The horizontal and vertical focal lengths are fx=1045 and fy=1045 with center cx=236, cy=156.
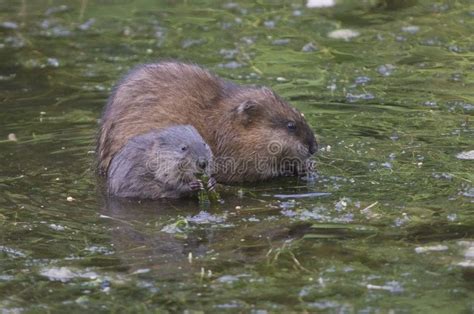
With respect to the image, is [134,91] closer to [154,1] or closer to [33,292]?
[33,292]

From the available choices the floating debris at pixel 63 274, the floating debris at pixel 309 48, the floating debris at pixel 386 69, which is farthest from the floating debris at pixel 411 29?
the floating debris at pixel 63 274

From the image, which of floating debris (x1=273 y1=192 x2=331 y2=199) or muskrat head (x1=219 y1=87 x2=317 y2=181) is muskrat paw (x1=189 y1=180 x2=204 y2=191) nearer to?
floating debris (x1=273 y1=192 x2=331 y2=199)

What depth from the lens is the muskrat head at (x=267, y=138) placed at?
26.8 feet

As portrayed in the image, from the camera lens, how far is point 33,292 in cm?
570

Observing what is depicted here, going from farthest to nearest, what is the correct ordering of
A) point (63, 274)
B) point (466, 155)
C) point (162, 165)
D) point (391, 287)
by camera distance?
point (466, 155)
point (162, 165)
point (63, 274)
point (391, 287)

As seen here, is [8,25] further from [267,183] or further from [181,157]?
[181,157]

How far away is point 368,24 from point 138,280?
7429 mm

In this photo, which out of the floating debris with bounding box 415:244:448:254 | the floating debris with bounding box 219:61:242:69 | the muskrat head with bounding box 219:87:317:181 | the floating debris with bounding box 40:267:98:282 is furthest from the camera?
the floating debris with bounding box 219:61:242:69

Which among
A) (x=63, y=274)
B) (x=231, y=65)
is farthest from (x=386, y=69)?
(x=63, y=274)

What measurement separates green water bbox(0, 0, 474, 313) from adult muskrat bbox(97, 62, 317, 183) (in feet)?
0.81

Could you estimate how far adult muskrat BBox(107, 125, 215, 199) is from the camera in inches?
296

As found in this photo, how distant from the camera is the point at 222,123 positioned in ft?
27.2

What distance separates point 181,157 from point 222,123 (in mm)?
870

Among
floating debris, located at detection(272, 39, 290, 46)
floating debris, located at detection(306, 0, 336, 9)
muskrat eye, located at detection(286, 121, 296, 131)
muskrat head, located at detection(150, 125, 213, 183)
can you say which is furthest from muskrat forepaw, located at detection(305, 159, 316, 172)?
floating debris, located at detection(306, 0, 336, 9)
